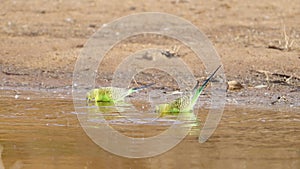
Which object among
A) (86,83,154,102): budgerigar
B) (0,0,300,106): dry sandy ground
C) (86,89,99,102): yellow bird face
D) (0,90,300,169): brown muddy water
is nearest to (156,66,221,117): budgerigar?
(0,90,300,169): brown muddy water

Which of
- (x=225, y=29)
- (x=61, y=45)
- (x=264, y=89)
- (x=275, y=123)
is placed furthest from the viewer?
(x=225, y=29)

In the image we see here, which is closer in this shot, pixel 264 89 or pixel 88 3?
pixel 264 89

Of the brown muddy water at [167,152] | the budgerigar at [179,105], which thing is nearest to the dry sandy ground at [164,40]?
the budgerigar at [179,105]

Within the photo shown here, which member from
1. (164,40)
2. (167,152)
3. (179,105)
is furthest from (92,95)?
(164,40)

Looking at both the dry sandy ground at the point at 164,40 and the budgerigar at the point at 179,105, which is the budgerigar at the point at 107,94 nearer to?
the budgerigar at the point at 179,105

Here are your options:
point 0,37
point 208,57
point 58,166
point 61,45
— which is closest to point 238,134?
point 58,166

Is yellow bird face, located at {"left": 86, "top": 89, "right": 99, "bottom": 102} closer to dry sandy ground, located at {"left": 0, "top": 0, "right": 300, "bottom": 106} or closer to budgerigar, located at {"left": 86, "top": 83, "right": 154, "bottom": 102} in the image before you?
budgerigar, located at {"left": 86, "top": 83, "right": 154, "bottom": 102}

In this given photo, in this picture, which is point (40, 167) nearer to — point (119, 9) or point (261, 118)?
point (261, 118)

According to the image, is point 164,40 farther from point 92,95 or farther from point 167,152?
point 167,152
